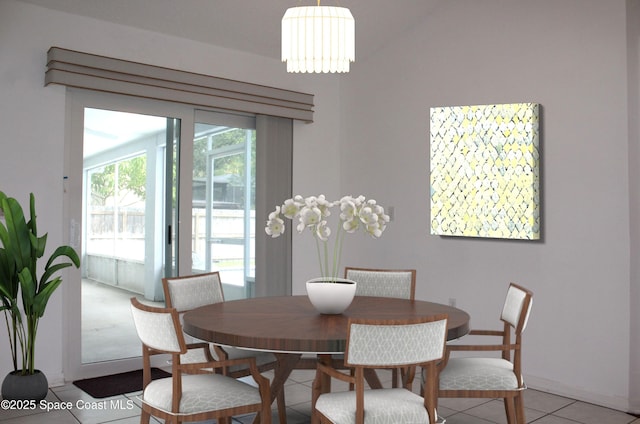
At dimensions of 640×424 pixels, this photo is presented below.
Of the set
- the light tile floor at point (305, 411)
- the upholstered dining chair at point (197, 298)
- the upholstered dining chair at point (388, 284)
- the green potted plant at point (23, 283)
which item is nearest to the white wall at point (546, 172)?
the light tile floor at point (305, 411)

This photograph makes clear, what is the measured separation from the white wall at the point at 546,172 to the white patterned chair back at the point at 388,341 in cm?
234

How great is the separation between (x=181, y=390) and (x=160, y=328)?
11.6 inches

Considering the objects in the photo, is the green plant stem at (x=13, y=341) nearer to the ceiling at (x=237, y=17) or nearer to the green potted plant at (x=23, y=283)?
the green potted plant at (x=23, y=283)

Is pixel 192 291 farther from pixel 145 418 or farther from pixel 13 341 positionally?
pixel 13 341

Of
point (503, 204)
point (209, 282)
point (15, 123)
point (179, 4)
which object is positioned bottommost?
point (209, 282)

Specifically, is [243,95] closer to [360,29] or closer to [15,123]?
[360,29]

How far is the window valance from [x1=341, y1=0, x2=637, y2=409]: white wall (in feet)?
3.16

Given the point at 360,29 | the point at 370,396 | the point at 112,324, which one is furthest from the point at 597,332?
the point at 112,324

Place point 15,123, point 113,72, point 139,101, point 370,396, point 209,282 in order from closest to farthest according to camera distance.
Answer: point 370,396 < point 209,282 < point 15,123 < point 113,72 < point 139,101

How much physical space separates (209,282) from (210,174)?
67.6 inches

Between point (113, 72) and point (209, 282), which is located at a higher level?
point (113, 72)

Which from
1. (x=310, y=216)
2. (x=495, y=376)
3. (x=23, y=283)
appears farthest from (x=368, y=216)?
(x=23, y=283)

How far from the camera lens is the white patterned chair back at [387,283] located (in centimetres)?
414

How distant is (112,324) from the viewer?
188 inches
